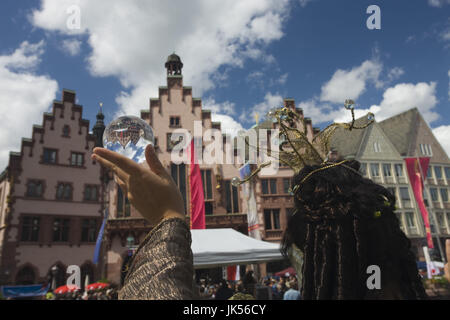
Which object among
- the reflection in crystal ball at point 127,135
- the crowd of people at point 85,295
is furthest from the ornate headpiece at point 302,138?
the crowd of people at point 85,295

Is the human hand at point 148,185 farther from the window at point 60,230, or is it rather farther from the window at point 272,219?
the window at point 60,230

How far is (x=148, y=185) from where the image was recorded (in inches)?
48.0

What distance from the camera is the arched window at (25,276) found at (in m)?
21.2

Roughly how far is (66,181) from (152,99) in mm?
10014

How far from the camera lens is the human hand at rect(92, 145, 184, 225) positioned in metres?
1.22

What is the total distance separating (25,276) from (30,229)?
3.38m

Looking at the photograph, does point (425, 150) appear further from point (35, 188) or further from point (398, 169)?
point (35, 188)

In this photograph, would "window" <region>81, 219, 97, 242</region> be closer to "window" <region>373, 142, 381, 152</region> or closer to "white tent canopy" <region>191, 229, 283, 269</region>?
"white tent canopy" <region>191, 229, 283, 269</region>

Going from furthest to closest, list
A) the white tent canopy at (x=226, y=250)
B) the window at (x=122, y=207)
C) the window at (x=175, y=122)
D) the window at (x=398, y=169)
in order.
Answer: the window at (x=398, y=169) < the window at (x=175, y=122) < the window at (x=122, y=207) < the white tent canopy at (x=226, y=250)

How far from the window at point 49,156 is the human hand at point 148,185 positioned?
2738 centimetres

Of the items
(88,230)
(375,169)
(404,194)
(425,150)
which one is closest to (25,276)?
(88,230)

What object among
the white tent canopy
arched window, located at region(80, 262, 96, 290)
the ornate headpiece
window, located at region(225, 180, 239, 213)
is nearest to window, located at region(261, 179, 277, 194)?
window, located at region(225, 180, 239, 213)
